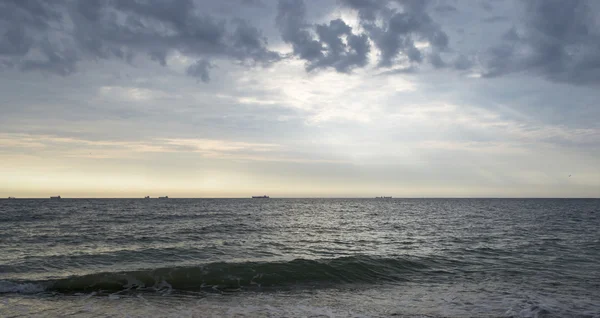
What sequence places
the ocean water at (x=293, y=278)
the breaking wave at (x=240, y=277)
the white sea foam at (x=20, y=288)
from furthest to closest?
the breaking wave at (x=240, y=277)
the white sea foam at (x=20, y=288)
the ocean water at (x=293, y=278)

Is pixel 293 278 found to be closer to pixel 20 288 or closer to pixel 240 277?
pixel 240 277

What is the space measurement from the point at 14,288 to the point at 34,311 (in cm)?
490

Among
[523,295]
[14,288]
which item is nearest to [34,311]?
[14,288]

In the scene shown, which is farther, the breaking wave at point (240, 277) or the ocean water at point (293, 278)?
the breaking wave at point (240, 277)

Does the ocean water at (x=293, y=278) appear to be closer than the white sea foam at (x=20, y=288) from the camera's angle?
Yes

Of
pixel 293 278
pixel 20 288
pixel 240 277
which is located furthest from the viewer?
pixel 293 278

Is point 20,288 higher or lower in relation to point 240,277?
higher

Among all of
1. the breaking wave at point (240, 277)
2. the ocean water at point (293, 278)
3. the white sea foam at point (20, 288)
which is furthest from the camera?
the breaking wave at point (240, 277)

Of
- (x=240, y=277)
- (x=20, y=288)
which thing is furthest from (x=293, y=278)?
(x=20, y=288)

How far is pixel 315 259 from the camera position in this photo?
2325 centimetres

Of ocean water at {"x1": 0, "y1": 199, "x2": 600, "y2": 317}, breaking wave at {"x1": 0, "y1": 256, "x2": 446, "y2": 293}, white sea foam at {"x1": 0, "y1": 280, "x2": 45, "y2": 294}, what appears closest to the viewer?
ocean water at {"x1": 0, "y1": 199, "x2": 600, "y2": 317}

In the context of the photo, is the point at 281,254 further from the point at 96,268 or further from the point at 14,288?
the point at 14,288

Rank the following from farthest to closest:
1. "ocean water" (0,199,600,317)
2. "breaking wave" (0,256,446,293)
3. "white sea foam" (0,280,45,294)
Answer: "breaking wave" (0,256,446,293) < "white sea foam" (0,280,45,294) < "ocean water" (0,199,600,317)

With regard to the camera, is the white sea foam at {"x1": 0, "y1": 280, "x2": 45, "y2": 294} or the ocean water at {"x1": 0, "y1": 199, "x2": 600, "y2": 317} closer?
the ocean water at {"x1": 0, "y1": 199, "x2": 600, "y2": 317}
